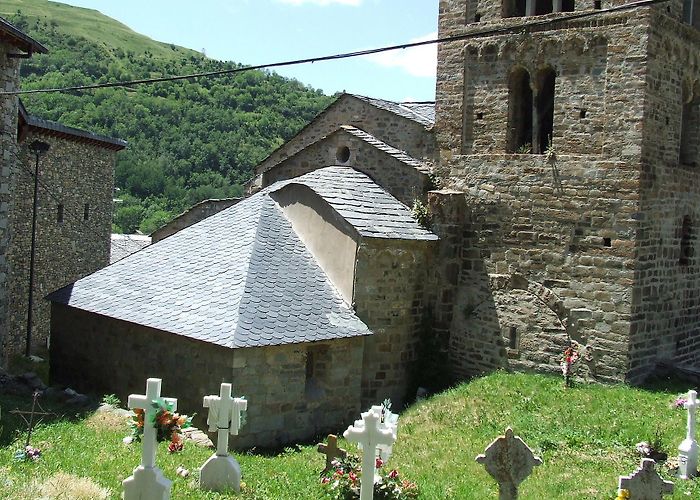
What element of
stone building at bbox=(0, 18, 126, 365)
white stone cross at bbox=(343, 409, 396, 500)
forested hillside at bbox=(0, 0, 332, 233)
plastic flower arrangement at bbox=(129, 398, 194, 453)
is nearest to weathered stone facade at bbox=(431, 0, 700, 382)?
white stone cross at bbox=(343, 409, 396, 500)

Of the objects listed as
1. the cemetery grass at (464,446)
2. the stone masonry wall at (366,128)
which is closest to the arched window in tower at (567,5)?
the stone masonry wall at (366,128)

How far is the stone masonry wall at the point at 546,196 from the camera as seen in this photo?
41.7ft

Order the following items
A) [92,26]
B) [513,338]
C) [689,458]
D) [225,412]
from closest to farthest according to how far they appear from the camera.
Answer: [225,412], [689,458], [513,338], [92,26]

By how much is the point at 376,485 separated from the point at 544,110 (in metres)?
9.24

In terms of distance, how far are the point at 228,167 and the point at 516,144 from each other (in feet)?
143

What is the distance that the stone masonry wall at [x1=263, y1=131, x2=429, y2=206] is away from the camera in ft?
49.6

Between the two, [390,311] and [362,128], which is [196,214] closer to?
[362,128]

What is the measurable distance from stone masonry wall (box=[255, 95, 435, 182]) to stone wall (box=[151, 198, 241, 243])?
1625 millimetres

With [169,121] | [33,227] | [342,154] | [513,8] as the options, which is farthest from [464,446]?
[169,121]

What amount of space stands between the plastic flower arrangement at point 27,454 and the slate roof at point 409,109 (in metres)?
10.1

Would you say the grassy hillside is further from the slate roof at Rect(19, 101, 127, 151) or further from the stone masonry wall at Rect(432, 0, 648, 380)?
the stone masonry wall at Rect(432, 0, 648, 380)

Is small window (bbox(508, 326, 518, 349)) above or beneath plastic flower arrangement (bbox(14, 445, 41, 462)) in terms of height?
above

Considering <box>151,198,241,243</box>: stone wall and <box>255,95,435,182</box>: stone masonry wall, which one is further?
<box>151,198,241,243</box>: stone wall

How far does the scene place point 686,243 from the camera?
14.5 metres
